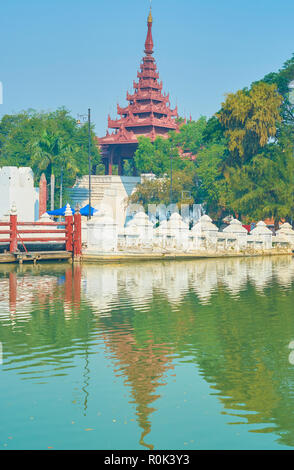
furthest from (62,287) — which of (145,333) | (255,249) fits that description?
(255,249)

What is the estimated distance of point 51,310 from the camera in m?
18.1

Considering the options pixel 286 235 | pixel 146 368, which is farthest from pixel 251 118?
pixel 146 368

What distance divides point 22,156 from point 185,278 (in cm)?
3911

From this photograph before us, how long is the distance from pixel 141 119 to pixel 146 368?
2487 inches

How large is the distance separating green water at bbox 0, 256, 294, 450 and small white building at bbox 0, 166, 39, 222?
24.0 m

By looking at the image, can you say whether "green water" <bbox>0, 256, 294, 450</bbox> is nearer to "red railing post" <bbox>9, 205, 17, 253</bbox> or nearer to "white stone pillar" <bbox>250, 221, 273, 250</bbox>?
"red railing post" <bbox>9, 205, 17, 253</bbox>

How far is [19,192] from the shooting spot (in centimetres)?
4634

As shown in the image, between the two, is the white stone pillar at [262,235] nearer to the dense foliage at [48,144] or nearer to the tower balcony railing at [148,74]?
the dense foliage at [48,144]

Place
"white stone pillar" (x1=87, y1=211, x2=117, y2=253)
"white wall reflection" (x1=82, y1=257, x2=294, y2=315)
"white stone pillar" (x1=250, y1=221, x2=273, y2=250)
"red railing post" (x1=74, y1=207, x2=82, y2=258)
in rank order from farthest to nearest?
"white stone pillar" (x1=250, y1=221, x2=273, y2=250) → "white stone pillar" (x1=87, y1=211, x2=117, y2=253) → "red railing post" (x1=74, y1=207, x2=82, y2=258) → "white wall reflection" (x1=82, y1=257, x2=294, y2=315)

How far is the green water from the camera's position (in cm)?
865

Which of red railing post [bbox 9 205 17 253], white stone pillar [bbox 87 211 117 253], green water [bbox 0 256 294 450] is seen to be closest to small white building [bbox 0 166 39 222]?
white stone pillar [bbox 87 211 117 253]

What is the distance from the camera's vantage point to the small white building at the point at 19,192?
4559 centimetres

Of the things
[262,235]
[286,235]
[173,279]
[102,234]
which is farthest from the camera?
[286,235]

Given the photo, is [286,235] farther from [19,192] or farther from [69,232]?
[19,192]
